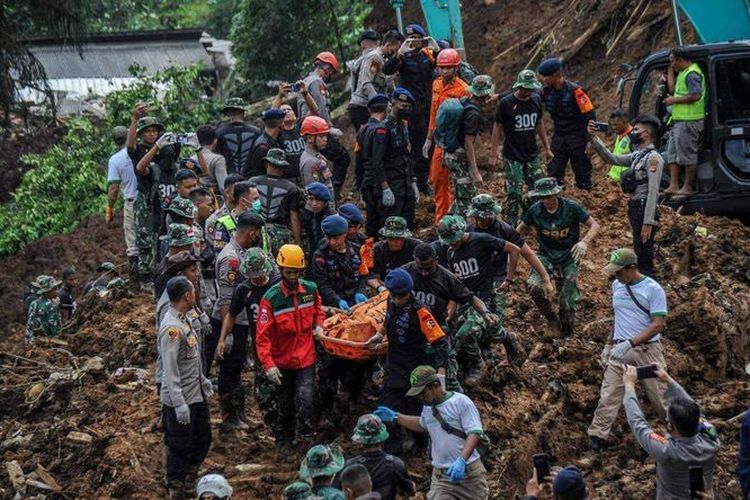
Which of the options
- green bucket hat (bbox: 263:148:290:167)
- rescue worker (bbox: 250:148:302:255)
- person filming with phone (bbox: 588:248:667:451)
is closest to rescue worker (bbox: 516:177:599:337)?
person filming with phone (bbox: 588:248:667:451)

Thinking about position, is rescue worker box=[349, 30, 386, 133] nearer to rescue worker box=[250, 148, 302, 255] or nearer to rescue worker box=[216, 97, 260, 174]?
rescue worker box=[216, 97, 260, 174]

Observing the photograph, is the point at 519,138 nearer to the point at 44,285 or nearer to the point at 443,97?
the point at 443,97

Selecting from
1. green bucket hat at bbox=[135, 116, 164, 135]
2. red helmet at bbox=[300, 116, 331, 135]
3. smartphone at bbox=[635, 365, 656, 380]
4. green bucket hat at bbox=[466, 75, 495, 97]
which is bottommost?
smartphone at bbox=[635, 365, 656, 380]

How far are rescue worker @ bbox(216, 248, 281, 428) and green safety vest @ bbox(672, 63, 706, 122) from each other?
6.13m

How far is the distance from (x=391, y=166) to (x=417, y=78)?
2117 millimetres

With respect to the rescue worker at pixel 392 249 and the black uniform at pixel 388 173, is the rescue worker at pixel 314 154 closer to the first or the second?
the black uniform at pixel 388 173

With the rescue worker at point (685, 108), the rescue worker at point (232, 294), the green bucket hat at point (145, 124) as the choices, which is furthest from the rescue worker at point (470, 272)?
the green bucket hat at point (145, 124)

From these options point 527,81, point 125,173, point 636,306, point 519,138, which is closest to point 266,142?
point 125,173

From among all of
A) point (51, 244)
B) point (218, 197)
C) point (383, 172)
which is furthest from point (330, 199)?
point (51, 244)

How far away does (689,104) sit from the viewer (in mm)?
14398

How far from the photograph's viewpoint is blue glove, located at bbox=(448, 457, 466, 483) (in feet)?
28.9

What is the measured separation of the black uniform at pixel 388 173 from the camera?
13.6m

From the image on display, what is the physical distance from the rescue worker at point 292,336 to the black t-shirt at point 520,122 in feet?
15.2

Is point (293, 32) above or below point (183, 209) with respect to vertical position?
above
